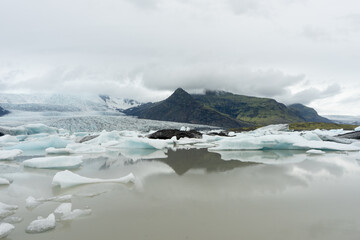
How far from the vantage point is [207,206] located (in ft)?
9.36

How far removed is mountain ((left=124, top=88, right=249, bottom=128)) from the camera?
14991cm

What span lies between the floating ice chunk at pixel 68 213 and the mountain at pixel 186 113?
142 meters

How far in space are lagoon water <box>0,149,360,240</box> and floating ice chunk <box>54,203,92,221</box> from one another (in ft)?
0.31

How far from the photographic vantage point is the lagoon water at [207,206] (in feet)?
6.97

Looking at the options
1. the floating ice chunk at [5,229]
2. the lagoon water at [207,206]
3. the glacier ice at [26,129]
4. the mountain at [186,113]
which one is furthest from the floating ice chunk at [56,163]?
the mountain at [186,113]

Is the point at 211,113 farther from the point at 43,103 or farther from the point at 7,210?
the point at 7,210

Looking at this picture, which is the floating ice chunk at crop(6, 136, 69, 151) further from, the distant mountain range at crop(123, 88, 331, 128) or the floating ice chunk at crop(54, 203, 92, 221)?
the distant mountain range at crop(123, 88, 331, 128)

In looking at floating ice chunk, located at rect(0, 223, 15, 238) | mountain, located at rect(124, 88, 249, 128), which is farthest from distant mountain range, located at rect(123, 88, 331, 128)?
floating ice chunk, located at rect(0, 223, 15, 238)

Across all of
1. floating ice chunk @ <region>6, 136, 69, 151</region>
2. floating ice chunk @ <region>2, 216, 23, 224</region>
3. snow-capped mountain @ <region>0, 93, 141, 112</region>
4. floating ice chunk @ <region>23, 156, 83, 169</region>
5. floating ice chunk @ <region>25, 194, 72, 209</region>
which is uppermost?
snow-capped mountain @ <region>0, 93, 141, 112</region>

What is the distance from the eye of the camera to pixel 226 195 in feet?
11.0

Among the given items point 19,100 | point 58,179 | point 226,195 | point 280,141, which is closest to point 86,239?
point 226,195

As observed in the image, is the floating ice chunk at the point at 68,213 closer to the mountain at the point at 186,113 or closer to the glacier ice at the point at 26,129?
the glacier ice at the point at 26,129

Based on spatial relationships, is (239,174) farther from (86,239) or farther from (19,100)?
(19,100)

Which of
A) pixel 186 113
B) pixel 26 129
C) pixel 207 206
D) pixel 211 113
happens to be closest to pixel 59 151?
pixel 207 206
